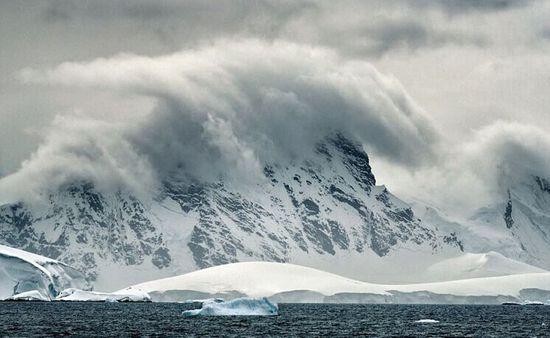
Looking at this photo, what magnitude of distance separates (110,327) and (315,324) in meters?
28.6

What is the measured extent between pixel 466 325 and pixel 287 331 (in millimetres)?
31929

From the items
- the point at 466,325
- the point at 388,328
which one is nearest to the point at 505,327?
the point at 466,325

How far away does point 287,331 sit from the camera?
413ft

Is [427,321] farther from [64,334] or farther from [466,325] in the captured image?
[64,334]

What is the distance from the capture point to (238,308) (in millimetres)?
176750

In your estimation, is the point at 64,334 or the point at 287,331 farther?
the point at 287,331

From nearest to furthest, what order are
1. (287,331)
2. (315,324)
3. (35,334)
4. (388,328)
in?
1. (35,334)
2. (287,331)
3. (388,328)
4. (315,324)

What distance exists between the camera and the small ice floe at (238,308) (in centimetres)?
17438

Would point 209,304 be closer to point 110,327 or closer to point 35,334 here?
point 110,327

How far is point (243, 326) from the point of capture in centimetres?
13575

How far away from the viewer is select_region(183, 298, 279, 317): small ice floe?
174 metres

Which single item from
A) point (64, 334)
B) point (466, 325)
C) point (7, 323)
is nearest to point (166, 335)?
point (64, 334)

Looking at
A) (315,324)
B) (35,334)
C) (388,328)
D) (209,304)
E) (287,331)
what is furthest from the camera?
(209,304)

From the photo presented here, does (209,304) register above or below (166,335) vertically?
above
